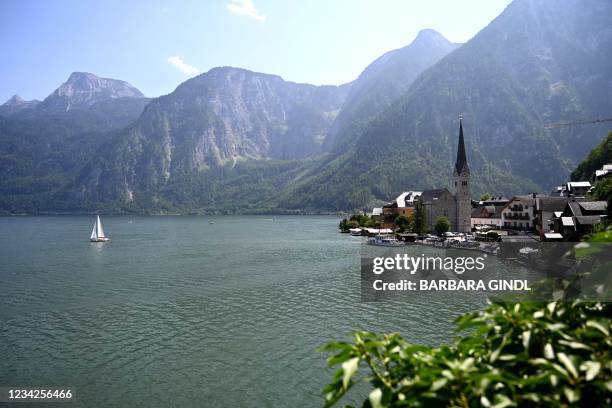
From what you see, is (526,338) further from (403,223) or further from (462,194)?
(403,223)

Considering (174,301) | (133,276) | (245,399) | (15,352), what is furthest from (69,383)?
(133,276)

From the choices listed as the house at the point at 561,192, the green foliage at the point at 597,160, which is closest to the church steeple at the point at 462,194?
the house at the point at 561,192

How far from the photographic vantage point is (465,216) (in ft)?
385

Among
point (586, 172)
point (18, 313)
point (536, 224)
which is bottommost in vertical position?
point (18, 313)

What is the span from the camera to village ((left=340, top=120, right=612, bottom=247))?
8612cm

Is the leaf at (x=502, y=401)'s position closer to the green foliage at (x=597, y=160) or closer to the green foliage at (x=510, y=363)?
the green foliage at (x=510, y=363)

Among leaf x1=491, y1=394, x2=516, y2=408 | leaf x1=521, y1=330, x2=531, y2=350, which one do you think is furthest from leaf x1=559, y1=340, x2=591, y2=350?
leaf x1=491, y1=394, x2=516, y2=408

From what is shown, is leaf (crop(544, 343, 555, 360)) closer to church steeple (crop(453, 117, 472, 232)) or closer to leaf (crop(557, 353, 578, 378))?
leaf (crop(557, 353, 578, 378))

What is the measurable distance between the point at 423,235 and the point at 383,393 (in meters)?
108

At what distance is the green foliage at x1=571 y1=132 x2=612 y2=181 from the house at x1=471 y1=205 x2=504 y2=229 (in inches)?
867

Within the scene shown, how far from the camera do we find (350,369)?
3.29m

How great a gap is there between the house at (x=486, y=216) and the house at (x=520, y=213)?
8.21 meters

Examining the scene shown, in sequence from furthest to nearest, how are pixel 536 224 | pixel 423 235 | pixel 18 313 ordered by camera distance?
pixel 423 235 < pixel 536 224 < pixel 18 313

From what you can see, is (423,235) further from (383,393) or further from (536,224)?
(383,393)
